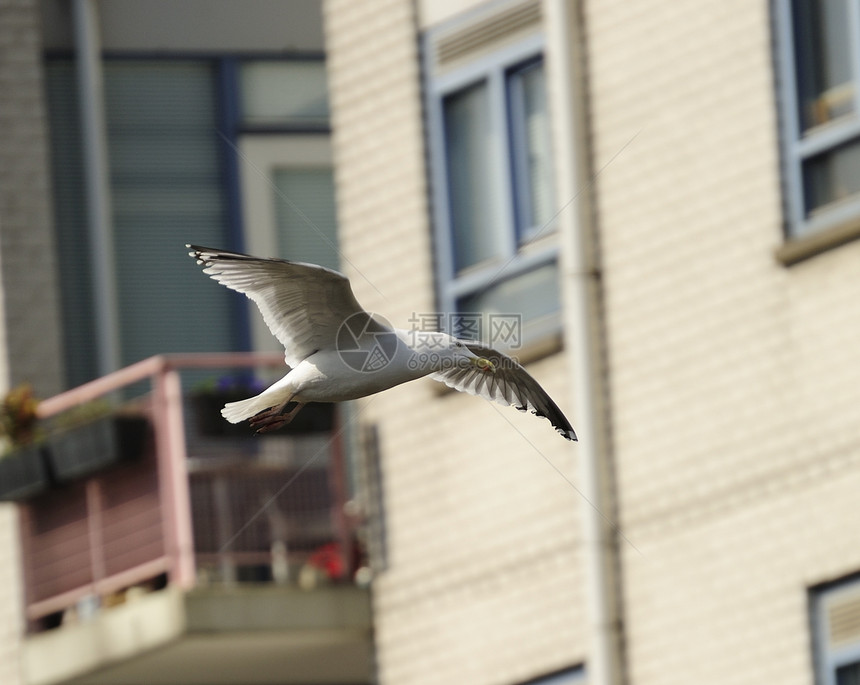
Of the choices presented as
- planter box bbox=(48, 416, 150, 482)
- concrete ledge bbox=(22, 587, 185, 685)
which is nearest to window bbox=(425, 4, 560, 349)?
planter box bbox=(48, 416, 150, 482)

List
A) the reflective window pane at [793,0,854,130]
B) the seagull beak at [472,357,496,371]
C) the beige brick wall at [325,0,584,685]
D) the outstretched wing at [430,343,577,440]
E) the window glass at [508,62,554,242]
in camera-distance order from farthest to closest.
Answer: the window glass at [508,62,554,242] < the beige brick wall at [325,0,584,685] < the reflective window pane at [793,0,854,130] < the outstretched wing at [430,343,577,440] < the seagull beak at [472,357,496,371]

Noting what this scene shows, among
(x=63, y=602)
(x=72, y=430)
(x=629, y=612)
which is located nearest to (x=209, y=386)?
(x=72, y=430)

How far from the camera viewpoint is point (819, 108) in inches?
422

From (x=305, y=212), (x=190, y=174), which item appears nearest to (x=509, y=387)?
(x=305, y=212)

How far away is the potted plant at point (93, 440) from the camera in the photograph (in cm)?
1304

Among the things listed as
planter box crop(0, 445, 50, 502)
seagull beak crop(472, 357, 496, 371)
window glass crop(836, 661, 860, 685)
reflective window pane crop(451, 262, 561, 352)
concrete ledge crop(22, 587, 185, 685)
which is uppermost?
reflective window pane crop(451, 262, 561, 352)

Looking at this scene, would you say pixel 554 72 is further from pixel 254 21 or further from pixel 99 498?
pixel 254 21

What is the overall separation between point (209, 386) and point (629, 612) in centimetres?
292

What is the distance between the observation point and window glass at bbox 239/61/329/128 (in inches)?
654

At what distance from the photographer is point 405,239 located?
1251 centimetres

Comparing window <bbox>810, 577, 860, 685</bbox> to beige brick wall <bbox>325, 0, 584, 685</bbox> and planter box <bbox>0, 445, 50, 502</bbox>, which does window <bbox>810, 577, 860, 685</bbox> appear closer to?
beige brick wall <bbox>325, 0, 584, 685</bbox>

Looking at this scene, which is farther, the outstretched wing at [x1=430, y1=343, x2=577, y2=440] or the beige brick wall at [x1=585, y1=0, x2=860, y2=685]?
the beige brick wall at [x1=585, y1=0, x2=860, y2=685]

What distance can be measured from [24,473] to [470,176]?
344 cm

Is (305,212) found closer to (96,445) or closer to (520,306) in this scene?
(96,445)
